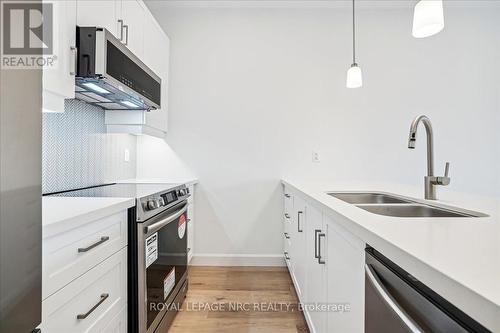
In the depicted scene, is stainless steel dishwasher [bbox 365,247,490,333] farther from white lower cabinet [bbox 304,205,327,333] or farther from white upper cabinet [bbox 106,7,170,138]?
white upper cabinet [bbox 106,7,170,138]

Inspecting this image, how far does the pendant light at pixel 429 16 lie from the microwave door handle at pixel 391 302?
120cm

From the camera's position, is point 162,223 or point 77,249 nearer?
point 77,249

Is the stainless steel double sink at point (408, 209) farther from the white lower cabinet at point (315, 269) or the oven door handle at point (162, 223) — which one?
the oven door handle at point (162, 223)

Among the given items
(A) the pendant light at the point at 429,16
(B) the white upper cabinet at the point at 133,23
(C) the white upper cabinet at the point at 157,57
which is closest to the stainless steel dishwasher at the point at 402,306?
(A) the pendant light at the point at 429,16

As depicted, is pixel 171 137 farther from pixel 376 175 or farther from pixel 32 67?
pixel 32 67

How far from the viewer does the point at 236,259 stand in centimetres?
310

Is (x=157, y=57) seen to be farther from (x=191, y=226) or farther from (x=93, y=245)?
(x=93, y=245)

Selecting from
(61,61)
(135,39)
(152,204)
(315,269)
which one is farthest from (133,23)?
(315,269)

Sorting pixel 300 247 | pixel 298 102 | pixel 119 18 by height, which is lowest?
pixel 300 247

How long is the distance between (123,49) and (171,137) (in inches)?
57.7

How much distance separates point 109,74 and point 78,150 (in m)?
0.74

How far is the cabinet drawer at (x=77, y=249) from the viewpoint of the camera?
88 centimetres

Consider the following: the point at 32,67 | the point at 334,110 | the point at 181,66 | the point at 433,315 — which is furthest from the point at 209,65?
the point at 433,315

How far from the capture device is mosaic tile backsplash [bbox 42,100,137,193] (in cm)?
168
